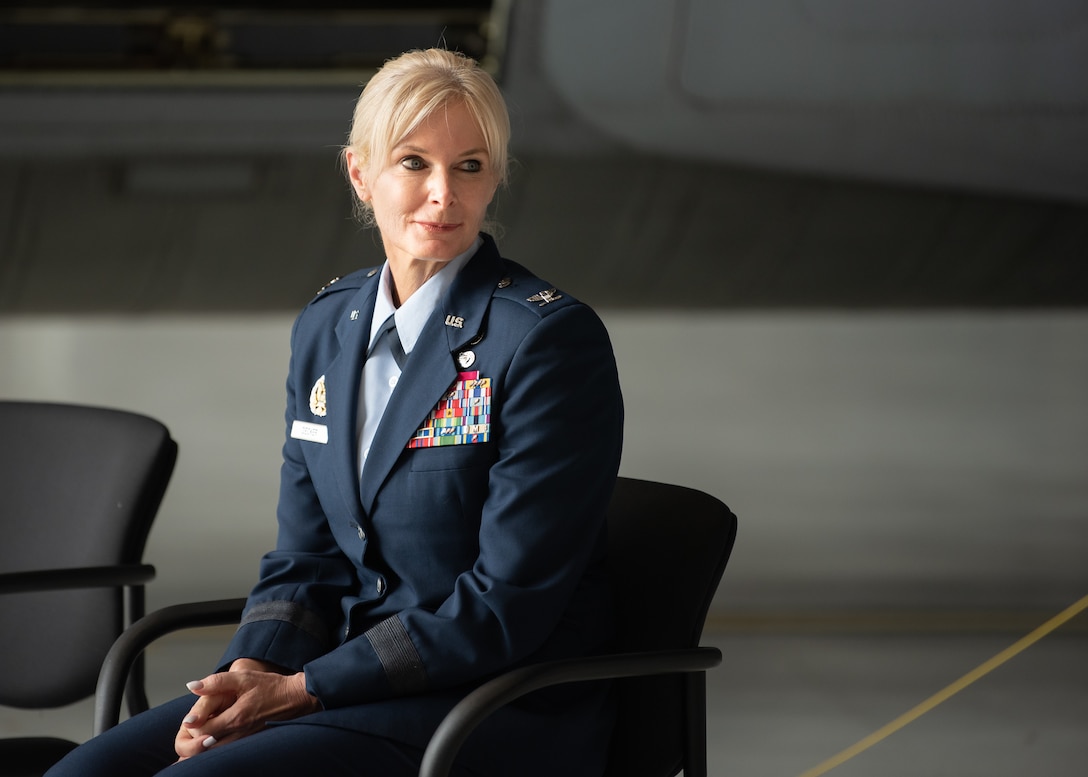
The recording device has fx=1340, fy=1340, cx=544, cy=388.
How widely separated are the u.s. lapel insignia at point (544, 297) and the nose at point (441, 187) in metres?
0.12

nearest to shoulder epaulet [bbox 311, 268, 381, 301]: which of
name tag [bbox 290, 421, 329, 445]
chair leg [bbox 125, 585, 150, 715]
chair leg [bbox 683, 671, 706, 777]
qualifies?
name tag [bbox 290, 421, 329, 445]

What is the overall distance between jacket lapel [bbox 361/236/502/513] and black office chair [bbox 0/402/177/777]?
15.3 inches

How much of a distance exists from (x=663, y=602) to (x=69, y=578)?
0.63m

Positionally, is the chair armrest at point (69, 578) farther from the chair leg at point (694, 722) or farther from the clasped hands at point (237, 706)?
the chair leg at point (694, 722)

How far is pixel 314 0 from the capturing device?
5918 mm

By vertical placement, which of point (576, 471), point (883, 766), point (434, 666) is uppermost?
point (576, 471)

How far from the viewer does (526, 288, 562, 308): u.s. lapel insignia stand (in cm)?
125

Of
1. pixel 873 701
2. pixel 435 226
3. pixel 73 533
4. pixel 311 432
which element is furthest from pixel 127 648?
pixel 873 701

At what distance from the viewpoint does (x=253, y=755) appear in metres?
1.10

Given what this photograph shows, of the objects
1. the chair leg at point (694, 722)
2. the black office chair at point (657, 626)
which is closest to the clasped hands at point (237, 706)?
the black office chair at point (657, 626)

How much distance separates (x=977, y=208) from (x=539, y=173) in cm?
177

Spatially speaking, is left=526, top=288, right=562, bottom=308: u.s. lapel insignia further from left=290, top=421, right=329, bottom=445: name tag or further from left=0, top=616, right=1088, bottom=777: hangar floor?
left=0, top=616, right=1088, bottom=777: hangar floor

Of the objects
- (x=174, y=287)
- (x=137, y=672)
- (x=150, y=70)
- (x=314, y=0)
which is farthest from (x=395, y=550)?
(x=314, y=0)

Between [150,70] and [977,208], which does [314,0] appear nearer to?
[150,70]
